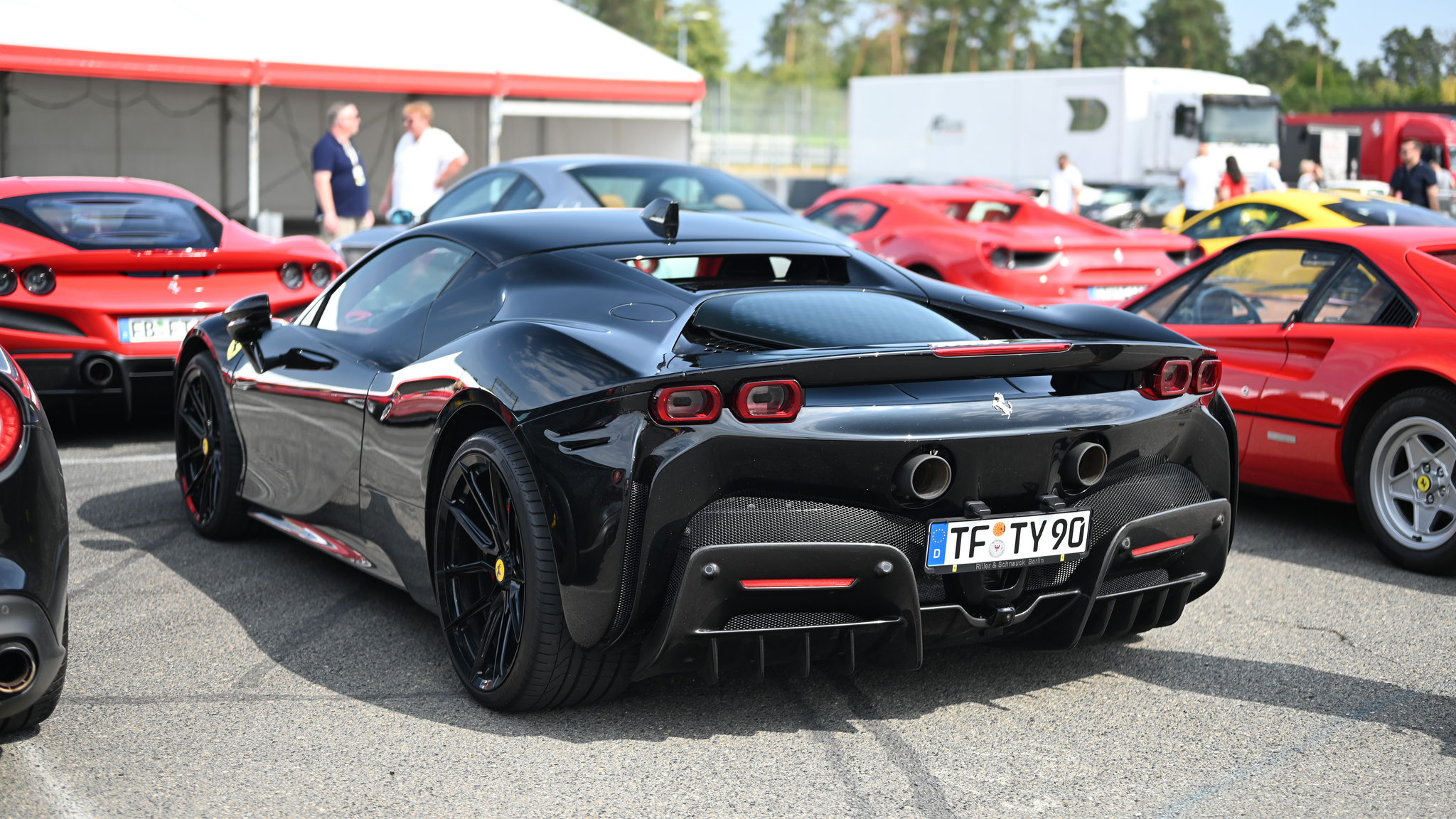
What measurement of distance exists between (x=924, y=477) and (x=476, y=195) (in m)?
7.09

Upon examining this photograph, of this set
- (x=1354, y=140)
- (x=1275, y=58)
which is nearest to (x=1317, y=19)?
(x=1275, y=58)

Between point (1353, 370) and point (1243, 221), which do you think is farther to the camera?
point (1243, 221)

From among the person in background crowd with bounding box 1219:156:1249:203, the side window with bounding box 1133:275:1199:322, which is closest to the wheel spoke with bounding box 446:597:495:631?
the side window with bounding box 1133:275:1199:322

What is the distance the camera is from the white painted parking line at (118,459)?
6.84 metres

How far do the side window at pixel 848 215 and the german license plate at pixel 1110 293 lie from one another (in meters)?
2.16

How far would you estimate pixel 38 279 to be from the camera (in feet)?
22.3

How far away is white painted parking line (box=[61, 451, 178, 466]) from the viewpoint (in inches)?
269

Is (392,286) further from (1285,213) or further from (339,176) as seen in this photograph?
(1285,213)

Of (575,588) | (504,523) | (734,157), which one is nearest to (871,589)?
(575,588)

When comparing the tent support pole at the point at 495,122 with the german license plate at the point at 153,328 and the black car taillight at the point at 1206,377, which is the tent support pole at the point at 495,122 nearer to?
the german license plate at the point at 153,328

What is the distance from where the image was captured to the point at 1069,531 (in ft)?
11.4

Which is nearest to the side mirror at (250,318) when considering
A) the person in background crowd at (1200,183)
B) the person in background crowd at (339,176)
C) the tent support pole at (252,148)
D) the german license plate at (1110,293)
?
the person in background crowd at (339,176)

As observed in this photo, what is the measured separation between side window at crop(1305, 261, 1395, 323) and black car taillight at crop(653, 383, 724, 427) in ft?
11.2

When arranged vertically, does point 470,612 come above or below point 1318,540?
above
